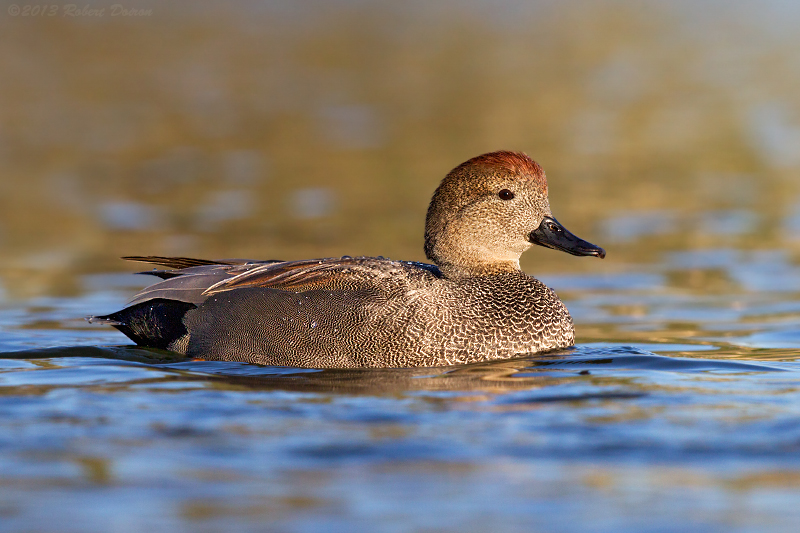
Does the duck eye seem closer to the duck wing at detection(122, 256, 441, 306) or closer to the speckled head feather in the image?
the speckled head feather

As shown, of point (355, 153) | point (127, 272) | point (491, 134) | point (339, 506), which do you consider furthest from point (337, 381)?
point (491, 134)

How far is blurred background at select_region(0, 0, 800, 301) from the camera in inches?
492

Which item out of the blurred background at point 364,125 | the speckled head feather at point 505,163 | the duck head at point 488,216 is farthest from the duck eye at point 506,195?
the blurred background at point 364,125

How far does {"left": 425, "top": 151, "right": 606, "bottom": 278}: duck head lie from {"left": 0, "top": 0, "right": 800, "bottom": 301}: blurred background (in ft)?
11.1

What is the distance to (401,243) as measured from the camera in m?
12.1

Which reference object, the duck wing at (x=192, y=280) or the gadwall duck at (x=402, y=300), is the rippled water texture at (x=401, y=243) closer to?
the gadwall duck at (x=402, y=300)

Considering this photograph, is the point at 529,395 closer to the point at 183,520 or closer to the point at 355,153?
the point at 183,520

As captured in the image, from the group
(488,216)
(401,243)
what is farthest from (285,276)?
(401,243)

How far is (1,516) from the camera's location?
470cm

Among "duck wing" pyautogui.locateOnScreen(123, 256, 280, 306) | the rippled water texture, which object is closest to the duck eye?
the rippled water texture

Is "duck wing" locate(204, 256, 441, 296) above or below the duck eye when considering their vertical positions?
below

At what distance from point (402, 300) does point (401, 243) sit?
474 centimetres

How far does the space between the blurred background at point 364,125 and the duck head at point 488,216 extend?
340cm

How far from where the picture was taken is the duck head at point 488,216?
309 inches
